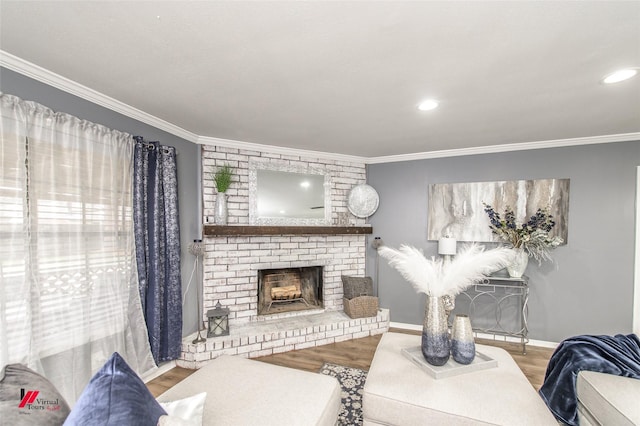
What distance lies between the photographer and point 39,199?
170 centimetres

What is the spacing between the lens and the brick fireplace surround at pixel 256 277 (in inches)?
115

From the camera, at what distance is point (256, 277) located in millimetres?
3338

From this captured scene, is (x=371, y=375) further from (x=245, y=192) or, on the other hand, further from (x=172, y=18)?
(x=245, y=192)

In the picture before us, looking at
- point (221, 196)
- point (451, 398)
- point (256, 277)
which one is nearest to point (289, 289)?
point (256, 277)

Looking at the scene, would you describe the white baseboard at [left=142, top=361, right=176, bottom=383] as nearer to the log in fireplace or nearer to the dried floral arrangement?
the log in fireplace

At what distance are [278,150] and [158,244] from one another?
172 cm

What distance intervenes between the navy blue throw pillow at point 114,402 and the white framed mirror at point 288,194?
2.49 meters

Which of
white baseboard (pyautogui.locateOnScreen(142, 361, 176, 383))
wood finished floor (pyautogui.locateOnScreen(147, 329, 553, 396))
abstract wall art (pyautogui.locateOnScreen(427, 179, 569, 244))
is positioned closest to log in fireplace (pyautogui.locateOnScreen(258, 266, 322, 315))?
wood finished floor (pyautogui.locateOnScreen(147, 329, 553, 396))

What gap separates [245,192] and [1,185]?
1.98 m

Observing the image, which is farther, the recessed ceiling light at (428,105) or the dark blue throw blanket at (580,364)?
the recessed ceiling light at (428,105)

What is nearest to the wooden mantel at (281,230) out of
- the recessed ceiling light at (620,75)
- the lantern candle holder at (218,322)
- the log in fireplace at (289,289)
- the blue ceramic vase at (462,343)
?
the log in fireplace at (289,289)

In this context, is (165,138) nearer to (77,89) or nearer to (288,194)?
(77,89)

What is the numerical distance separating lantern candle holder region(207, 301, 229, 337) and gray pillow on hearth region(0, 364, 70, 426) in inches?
79.2

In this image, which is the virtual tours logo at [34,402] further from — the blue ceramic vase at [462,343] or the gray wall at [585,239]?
the gray wall at [585,239]
